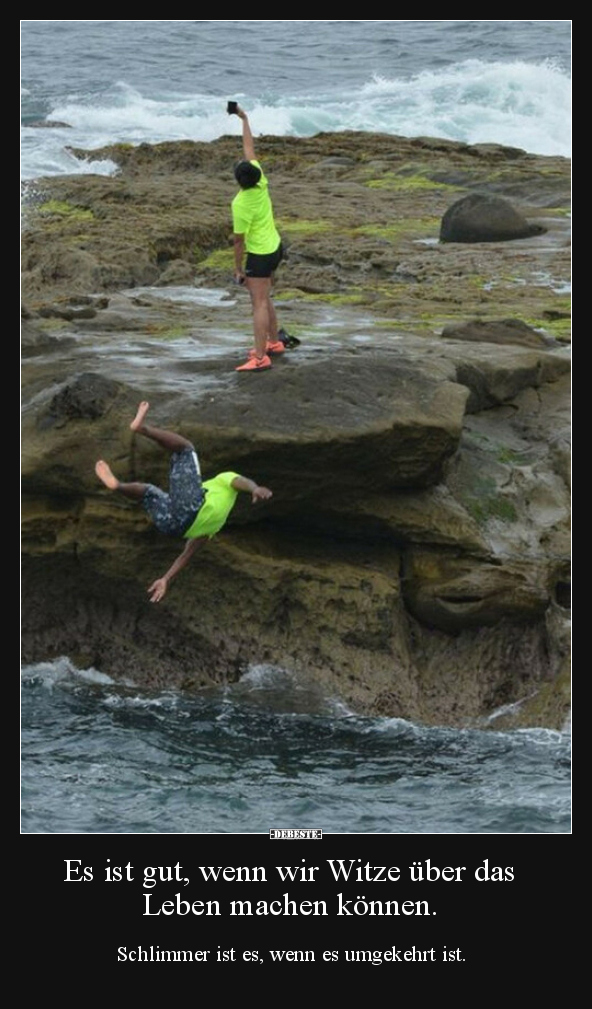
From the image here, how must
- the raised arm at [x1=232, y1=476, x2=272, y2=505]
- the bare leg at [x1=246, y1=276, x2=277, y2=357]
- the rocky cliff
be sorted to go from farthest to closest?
the bare leg at [x1=246, y1=276, x2=277, y2=357]
the rocky cliff
the raised arm at [x1=232, y1=476, x2=272, y2=505]

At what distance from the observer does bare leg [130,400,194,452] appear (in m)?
13.7

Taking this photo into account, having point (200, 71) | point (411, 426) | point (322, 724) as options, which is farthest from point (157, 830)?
point (200, 71)

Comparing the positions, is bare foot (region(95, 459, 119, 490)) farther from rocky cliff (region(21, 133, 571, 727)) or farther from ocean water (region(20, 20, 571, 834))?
ocean water (region(20, 20, 571, 834))

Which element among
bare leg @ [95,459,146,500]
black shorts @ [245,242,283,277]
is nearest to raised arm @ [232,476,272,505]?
bare leg @ [95,459,146,500]

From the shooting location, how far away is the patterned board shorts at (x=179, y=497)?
45.6 ft

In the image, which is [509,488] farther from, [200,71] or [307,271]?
[200,71]

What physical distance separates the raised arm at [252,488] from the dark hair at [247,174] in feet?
9.71

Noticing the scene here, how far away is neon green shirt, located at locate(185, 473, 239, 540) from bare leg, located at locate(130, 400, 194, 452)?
38 cm

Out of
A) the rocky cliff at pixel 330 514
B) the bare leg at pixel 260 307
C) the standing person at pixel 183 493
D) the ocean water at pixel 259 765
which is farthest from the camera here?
the bare leg at pixel 260 307

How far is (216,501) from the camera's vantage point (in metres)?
14.0

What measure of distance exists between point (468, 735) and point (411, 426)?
2797 millimetres

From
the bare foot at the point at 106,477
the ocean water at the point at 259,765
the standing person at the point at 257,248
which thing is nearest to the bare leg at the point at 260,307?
the standing person at the point at 257,248

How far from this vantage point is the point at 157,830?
12859 millimetres

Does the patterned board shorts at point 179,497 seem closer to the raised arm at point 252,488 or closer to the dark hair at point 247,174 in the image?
the raised arm at point 252,488
